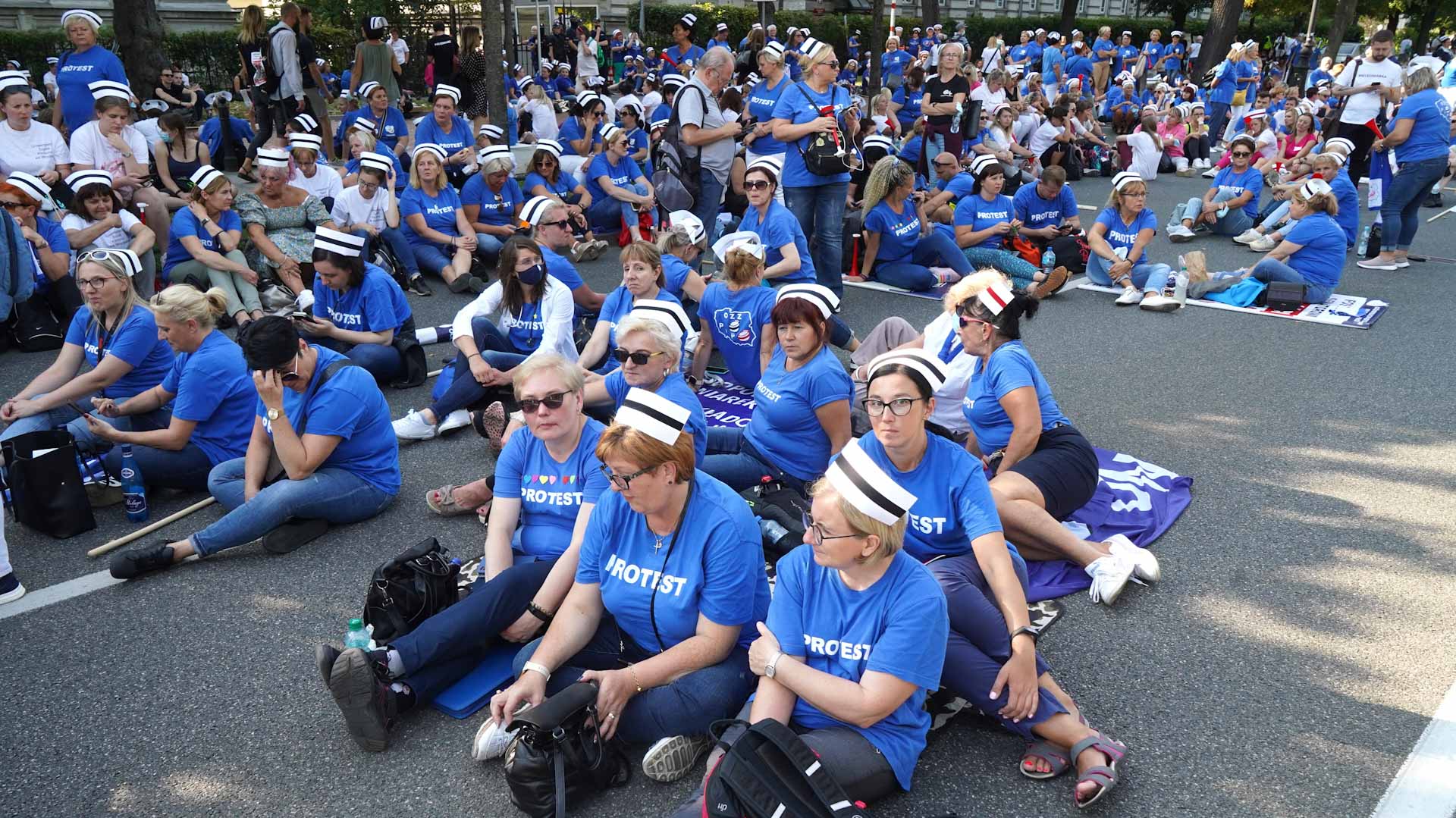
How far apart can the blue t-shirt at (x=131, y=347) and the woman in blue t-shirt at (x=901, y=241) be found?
20.5 feet

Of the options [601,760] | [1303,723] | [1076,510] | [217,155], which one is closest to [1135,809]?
[1303,723]

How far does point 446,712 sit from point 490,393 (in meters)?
3.18

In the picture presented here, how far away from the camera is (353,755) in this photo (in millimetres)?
3586

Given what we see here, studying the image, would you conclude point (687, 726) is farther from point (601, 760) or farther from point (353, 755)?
point (353, 755)

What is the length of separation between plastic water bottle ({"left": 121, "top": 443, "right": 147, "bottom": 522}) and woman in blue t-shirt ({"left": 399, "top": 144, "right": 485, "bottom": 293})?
4.65m

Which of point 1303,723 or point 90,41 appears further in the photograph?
point 90,41

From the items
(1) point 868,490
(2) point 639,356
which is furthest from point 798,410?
(1) point 868,490

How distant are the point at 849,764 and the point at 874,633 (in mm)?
401

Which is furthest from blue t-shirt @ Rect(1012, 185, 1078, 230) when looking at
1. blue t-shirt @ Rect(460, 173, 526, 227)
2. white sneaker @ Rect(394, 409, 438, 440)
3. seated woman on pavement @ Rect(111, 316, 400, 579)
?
seated woman on pavement @ Rect(111, 316, 400, 579)

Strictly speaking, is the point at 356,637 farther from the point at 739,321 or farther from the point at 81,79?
the point at 81,79

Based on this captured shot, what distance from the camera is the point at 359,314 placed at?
693 cm

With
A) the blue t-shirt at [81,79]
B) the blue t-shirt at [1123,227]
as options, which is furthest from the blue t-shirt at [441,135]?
the blue t-shirt at [1123,227]

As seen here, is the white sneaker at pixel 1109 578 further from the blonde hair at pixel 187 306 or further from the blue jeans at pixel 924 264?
the blue jeans at pixel 924 264

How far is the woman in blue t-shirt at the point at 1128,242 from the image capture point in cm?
967
